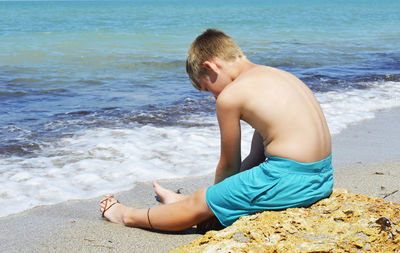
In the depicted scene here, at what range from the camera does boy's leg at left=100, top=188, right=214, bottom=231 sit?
8.84 feet

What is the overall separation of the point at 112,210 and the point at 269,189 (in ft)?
3.74

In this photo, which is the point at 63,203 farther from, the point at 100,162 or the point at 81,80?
the point at 81,80

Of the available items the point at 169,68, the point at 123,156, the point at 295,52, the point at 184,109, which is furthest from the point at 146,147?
the point at 295,52

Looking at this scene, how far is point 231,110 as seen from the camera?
2.57m

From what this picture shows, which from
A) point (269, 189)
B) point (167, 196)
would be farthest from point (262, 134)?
point (167, 196)

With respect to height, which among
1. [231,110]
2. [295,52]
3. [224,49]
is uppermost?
[224,49]

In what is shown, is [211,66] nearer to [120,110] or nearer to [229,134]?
[229,134]

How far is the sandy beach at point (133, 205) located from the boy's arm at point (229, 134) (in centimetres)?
46

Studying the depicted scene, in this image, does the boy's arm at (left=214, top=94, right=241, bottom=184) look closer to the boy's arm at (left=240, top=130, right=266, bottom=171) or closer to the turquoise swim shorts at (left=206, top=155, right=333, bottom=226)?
the turquoise swim shorts at (left=206, top=155, right=333, bottom=226)

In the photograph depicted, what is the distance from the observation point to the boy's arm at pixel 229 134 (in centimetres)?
256

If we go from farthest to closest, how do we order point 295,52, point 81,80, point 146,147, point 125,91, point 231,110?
point 295,52 → point 81,80 → point 125,91 → point 146,147 → point 231,110

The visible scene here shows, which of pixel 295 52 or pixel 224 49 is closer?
pixel 224 49

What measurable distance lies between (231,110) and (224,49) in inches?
14.9

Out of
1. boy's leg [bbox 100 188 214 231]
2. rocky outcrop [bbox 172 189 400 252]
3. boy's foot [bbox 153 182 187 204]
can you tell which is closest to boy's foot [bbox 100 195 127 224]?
boy's leg [bbox 100 188 214 231]
